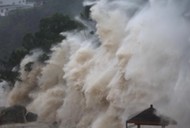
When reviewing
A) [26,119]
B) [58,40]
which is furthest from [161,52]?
[58,40]

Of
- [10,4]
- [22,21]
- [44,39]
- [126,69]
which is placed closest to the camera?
[126,69]

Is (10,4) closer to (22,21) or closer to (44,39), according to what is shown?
(22,21)

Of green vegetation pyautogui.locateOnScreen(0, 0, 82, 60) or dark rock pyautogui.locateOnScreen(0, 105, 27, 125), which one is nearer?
dark rock pyautogui.locateOnScreen(0, 105, 27, 125)

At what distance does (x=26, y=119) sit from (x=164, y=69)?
13.1 metres

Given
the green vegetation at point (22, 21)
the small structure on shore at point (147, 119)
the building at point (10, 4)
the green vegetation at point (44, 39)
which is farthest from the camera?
the building at point (10, 4)

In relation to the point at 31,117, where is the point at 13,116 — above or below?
below

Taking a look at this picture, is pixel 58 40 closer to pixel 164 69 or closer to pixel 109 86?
pixel 109 86

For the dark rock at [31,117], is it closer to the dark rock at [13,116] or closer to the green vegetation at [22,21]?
the dark rock at [13,116]

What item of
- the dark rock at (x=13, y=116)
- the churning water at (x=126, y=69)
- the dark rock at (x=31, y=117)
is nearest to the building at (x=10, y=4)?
the churning water at (x=126, y=69)

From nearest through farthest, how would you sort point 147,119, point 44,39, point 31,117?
point 147,119
point 31,117
point 44,39

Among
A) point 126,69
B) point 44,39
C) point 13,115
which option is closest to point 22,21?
point 44,39

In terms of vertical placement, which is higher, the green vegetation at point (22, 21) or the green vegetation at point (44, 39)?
the green vegetation at point (22, 21)

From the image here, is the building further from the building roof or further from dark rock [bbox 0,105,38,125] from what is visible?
the building roof

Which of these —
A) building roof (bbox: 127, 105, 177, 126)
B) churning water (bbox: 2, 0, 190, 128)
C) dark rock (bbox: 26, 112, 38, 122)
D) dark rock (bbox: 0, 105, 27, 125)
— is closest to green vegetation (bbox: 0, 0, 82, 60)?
dark rock (bbox: 26, 112, 38, 122)
